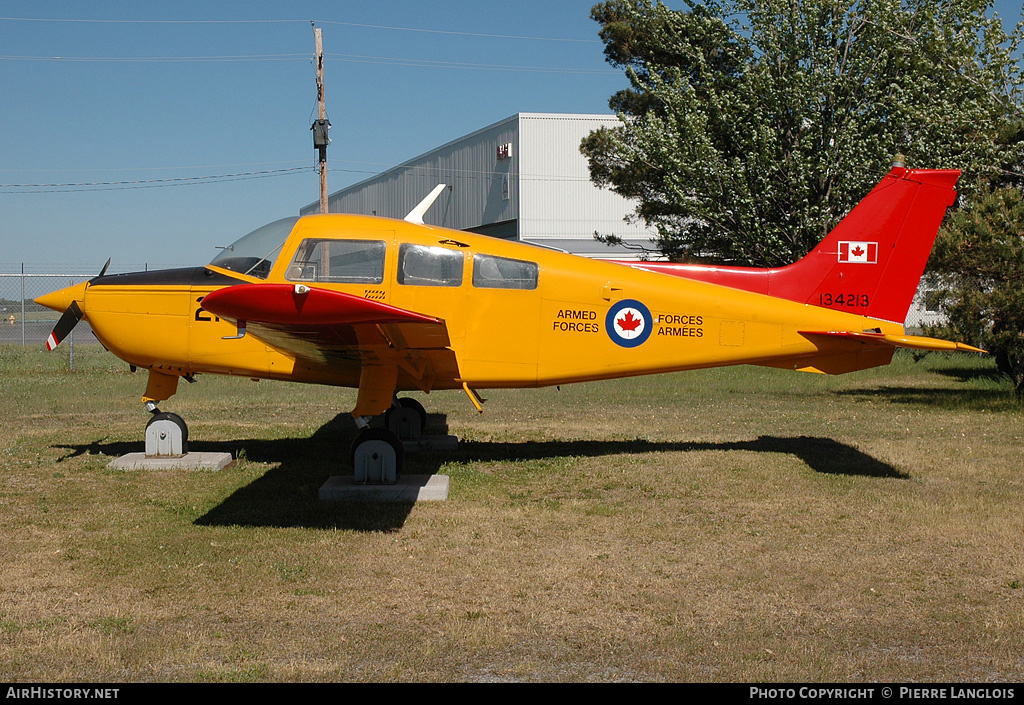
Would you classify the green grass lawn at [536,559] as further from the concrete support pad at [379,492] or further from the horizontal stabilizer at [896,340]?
the horizontal stabilizer at [896,340]

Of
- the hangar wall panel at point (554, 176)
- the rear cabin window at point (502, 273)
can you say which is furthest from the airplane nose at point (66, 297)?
the hangar wall panel at point (554, 176)

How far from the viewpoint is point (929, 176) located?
950 cm

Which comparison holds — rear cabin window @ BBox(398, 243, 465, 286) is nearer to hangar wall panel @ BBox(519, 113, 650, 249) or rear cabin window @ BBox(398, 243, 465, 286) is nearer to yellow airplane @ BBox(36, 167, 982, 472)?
yellow airplane @ BBox(36, 167, 982, 472)

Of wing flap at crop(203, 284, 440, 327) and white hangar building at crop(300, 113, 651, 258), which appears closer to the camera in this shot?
wing flap at crop(203, 284, 440, 327)

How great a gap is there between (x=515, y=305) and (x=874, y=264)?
13.7ft

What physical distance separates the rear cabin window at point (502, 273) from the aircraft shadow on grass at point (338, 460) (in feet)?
7.09

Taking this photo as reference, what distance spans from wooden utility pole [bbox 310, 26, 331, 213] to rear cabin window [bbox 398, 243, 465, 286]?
50.1 feet

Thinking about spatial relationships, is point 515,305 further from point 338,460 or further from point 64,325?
point 64,325

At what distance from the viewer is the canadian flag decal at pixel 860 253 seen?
948cm

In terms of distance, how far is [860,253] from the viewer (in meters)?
9.49

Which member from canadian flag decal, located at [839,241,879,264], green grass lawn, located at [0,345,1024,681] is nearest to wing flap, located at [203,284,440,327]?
green grass lawn, located at [0,345,1024,681]

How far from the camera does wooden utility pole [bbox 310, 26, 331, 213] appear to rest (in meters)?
23.0
